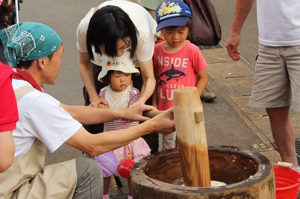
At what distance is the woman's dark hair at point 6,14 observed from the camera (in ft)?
16.0

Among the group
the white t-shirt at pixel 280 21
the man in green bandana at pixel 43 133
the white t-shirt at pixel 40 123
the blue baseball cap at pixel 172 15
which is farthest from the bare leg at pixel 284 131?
the white t-shirt at pixel 40 123

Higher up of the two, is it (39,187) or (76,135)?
(76,135)

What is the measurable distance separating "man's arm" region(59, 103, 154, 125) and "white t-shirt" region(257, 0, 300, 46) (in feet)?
3.59

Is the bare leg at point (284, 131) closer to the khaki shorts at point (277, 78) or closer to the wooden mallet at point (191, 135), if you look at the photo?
the khaki shorts at point (277, 78)

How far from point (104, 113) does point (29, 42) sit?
0.80m

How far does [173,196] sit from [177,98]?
0.52 metres

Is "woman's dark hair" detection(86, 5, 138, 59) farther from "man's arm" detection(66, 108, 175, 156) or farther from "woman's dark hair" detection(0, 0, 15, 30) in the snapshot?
"woman's dark hair" detection(0, 0, 15, 30)

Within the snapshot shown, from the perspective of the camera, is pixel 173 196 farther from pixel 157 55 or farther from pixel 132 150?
pixel 157 55

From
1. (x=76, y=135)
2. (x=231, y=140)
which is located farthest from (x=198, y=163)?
(x=231, y=140)

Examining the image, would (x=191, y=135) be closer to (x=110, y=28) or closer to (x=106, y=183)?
(x=110, y=28)

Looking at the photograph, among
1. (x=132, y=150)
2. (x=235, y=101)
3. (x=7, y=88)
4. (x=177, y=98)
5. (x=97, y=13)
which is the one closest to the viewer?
(x=7, y=88)

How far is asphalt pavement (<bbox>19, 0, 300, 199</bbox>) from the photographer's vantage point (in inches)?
169

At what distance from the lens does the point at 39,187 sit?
2400 mm

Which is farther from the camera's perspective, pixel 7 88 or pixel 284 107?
pixel 284 107
